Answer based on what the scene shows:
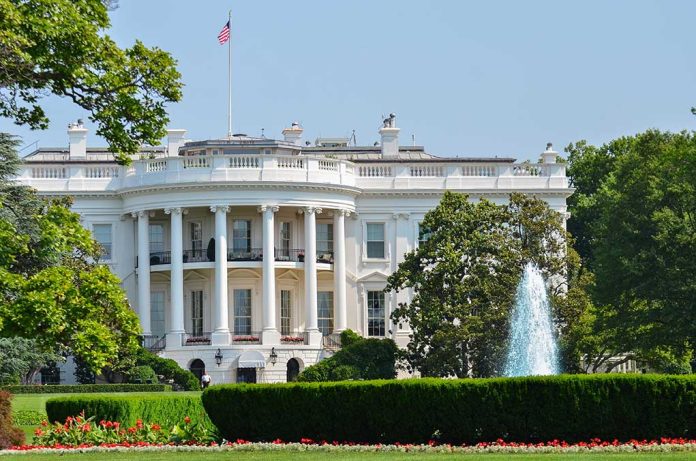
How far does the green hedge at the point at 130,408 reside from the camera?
3550 centimetres

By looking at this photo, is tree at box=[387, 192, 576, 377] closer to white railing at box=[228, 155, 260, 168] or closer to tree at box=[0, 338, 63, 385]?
white railing at box=[228, 155, 260, 168]

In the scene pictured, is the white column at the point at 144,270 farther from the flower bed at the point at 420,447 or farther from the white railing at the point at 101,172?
the flower bed at the point at 420,447

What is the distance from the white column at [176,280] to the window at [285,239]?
Answer: 4.51 meters

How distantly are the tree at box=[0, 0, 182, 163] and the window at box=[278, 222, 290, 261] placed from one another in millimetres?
→ 46258

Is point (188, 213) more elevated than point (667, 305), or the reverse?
point (188, 213)

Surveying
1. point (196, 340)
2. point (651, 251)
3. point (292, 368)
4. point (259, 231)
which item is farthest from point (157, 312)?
point (651, 251)

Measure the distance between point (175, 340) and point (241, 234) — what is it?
5.79 meters

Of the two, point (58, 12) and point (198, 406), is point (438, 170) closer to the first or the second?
point (198, 406)

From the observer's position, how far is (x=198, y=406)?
37750 millimetres

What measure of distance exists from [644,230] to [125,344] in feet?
91.9

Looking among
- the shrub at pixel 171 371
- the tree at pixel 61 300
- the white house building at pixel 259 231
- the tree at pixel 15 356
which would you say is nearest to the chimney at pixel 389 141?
the white house building at pixel 259 231

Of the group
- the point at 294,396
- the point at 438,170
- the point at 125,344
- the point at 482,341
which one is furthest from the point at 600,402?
the point at 438,170

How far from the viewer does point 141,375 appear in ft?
217

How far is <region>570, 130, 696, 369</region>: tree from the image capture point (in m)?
55.1
